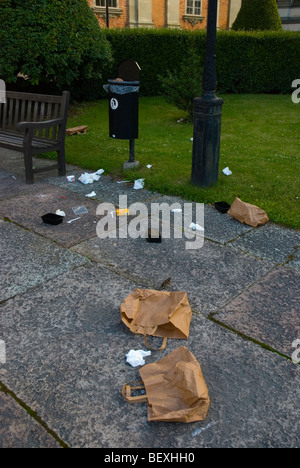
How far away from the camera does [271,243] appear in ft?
12.6

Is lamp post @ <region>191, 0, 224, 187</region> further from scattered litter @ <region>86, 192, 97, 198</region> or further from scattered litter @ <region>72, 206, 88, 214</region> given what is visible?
scattered litter @ <region>72, 206, 88, 214</region>

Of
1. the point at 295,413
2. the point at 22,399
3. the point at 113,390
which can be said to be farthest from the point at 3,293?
the point at 295,413

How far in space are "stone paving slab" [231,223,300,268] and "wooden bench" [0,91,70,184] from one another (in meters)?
2.93

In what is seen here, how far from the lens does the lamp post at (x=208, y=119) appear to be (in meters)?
4.60

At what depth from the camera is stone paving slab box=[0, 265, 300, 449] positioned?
1.92 m

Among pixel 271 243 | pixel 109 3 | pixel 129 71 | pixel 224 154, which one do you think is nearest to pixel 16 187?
pixel 129 71

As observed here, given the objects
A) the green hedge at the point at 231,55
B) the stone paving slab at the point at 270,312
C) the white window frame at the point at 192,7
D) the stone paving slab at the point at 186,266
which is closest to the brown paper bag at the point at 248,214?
the stone paving slab at the point at 186,266

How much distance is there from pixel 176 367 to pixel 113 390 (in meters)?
0.35

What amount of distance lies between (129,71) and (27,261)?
340 cm

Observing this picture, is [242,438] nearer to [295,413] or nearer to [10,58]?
[295,413]

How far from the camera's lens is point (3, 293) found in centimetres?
299

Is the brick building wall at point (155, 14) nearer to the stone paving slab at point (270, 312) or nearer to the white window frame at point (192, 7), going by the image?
the white window frame at point (192, 7)

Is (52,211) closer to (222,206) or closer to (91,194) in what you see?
(91,194)
